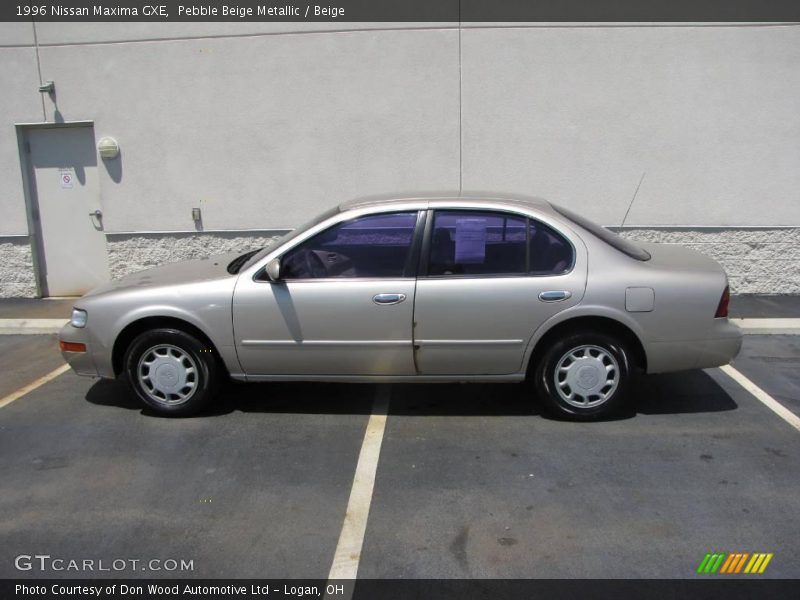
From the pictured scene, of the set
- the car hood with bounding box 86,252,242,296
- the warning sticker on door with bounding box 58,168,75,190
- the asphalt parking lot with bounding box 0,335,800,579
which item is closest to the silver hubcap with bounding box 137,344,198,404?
the asphalt parking lot with bounding box 0,335,800,579

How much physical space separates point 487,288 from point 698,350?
1503 millimetres

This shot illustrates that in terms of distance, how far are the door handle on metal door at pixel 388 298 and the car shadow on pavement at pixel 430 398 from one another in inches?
36.3

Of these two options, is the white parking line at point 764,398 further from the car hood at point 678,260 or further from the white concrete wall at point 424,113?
the white concrete wall at point 424,113

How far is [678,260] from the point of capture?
510 centimetres

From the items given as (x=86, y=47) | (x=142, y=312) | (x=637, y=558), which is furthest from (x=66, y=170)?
(x=637, y=558)

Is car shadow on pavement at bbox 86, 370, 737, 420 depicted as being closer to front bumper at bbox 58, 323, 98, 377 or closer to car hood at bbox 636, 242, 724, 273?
front bumper at bbox 58, 323, 98, 377

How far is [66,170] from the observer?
28.3 ft

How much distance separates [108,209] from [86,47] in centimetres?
Answer: 189

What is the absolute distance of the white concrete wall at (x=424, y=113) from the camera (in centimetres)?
785

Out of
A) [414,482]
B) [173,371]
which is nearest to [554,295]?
[414,482]

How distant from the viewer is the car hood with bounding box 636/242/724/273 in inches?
192
